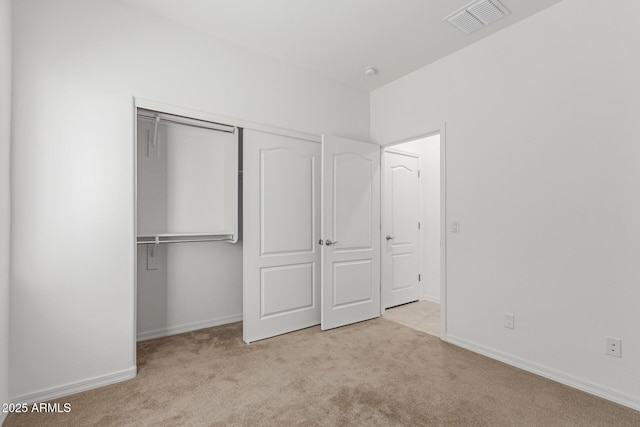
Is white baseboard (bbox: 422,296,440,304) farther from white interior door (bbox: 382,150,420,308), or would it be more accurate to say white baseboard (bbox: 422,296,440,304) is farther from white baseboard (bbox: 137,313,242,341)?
white baseboard (bbox: 137,313,242,341)

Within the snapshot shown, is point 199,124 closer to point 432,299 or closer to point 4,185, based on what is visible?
point 4,185

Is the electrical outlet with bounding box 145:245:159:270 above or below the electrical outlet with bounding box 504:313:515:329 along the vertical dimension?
above

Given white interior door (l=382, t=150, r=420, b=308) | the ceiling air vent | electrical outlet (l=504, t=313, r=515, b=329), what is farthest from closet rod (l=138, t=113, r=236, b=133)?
electrical outlet (l=504, t=313, r=515, b=329)

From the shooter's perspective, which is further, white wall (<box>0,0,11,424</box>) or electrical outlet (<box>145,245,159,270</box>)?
electrical outlet (<box>145,245,159,270</box>)

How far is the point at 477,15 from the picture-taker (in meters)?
2.54

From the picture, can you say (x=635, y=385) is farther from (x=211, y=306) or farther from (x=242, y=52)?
(x=242, y=52)

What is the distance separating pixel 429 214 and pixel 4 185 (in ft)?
14.9

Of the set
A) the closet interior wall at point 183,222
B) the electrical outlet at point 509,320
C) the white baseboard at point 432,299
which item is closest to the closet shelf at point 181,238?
the closet interior wall at point 183,222

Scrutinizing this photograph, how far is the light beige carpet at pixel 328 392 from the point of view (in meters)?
1.90

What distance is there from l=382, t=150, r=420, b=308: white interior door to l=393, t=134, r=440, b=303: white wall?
0.13m

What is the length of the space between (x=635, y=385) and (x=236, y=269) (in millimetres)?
3419

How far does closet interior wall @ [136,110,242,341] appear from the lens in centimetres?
310

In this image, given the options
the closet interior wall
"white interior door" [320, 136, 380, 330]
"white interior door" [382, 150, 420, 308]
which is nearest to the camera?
the closet interior wall

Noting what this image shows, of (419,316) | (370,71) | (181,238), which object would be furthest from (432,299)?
(181,238)
